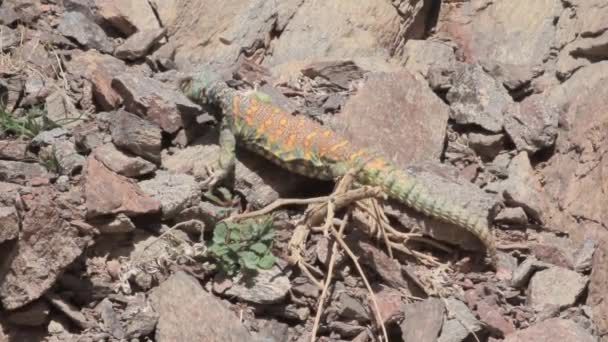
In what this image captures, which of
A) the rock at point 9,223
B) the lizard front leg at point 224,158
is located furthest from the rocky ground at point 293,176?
the lizard front leg at point 224,158

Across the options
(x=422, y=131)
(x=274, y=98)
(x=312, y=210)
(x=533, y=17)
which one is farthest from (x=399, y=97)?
(x=533, y=17)

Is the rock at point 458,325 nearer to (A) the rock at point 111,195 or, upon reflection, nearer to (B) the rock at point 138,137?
(A) the rock at point 111,195

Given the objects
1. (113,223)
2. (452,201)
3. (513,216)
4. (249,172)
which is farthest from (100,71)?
(513,216)

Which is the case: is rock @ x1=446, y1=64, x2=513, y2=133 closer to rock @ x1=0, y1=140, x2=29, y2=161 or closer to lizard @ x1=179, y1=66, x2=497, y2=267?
lizard @ x1=179, y1=66, x2=497, y2=267

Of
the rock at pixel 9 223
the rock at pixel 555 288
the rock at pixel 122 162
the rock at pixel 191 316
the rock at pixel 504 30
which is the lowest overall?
the rock at pixel 191 316

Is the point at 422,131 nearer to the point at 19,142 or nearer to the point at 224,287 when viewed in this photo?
the point at 224,287

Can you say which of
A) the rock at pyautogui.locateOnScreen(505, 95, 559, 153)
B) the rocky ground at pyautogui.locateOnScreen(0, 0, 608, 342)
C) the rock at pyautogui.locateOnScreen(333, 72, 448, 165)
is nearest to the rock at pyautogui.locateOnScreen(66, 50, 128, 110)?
the rocky ground at pyautogui.locateOnScreen(0, 0, 608, 342)
